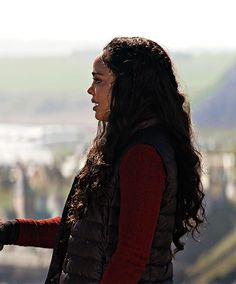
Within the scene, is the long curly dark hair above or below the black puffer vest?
above

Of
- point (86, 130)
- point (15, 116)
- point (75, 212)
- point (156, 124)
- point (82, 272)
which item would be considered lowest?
point (82, 272)

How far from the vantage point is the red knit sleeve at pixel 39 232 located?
114 inches

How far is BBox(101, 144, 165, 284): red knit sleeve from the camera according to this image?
2.41 meters

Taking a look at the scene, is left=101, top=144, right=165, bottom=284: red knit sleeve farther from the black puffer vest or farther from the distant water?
the distant water

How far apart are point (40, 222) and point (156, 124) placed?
21.1 inches

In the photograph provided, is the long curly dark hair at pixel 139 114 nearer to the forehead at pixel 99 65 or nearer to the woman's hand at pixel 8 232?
the forehead at pixel 99 65

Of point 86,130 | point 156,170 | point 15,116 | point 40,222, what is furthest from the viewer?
point 15,116

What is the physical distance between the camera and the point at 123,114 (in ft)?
8.41

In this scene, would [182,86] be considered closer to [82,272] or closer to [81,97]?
[82,272]

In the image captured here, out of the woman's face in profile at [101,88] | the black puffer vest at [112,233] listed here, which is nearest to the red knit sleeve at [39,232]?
the black puffer vest at [112,233]

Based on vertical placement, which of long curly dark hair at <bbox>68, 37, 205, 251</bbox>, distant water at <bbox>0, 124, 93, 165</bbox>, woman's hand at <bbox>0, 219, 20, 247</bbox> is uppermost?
distant water at <bbox>0, 124, 93, 165</bbox>

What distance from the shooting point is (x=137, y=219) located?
2.42 metres

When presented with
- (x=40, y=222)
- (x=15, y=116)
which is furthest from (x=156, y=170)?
(x=15, y=116)

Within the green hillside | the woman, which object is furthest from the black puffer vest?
the green hillside
